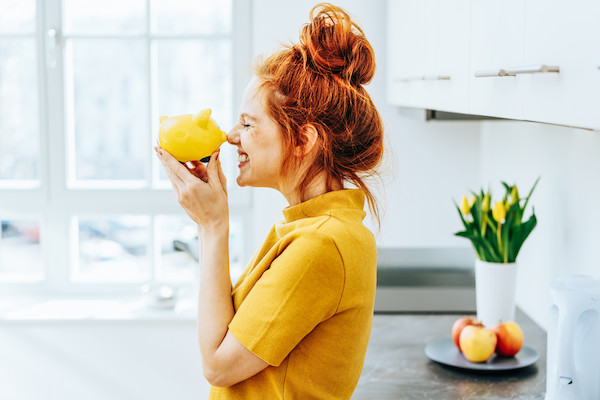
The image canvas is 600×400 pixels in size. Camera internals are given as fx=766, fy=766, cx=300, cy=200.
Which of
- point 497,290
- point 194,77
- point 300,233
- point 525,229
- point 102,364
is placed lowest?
point 102,364

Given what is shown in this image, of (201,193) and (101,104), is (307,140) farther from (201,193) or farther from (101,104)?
(101,104)

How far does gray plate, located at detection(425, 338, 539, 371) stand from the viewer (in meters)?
1.76

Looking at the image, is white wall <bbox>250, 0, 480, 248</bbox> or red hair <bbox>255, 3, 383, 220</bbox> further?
white wall <bbox>250, 0, 480, 248</bbox>

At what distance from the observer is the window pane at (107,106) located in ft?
9.61

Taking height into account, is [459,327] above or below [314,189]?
below

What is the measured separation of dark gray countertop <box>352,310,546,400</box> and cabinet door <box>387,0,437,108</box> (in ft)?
2.05

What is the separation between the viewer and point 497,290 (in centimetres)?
198

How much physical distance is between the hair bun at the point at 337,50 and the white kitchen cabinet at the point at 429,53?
0.33m

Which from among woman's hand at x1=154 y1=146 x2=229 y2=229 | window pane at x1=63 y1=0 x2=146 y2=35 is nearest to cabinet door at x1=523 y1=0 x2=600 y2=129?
woman's hand at x1=154 y1=146 x2=229 y2=229

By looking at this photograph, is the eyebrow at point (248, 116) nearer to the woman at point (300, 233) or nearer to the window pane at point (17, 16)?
the woman at point (300, 233)

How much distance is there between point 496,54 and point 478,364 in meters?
0.83

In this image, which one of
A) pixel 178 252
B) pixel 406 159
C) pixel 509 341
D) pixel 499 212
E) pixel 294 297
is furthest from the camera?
pixel 178 252

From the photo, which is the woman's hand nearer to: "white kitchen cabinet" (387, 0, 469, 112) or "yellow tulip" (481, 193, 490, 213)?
"white kitchen cabinet" (387, 0, 469, 112)

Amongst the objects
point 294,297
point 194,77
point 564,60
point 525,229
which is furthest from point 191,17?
point 564,60
